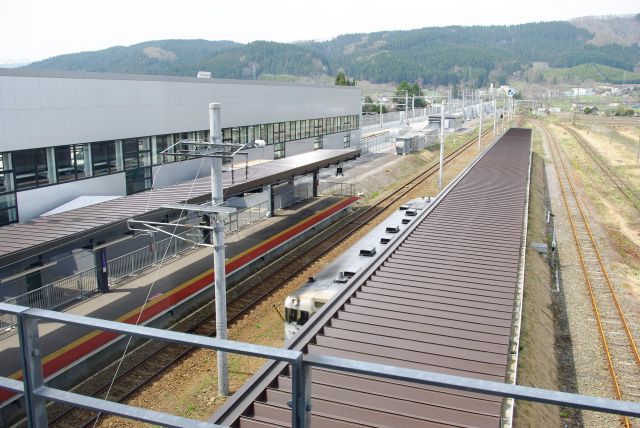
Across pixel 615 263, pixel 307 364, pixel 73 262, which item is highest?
pixel 307 364

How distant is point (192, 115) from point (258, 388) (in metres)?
23.2

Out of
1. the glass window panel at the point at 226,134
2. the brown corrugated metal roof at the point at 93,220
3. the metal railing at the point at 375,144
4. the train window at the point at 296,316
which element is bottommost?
the train window at the point at 296,316

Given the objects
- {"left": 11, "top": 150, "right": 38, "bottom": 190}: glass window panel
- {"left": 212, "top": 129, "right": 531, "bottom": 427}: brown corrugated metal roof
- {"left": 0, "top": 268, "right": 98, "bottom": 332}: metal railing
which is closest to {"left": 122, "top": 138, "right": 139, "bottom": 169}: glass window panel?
{"left": 11, "top": 150, "right": 38, "bottom": 190}: glass window panel

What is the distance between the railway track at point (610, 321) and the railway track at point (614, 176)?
10.2m

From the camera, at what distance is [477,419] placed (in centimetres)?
753

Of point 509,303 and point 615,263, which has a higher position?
point 509,303

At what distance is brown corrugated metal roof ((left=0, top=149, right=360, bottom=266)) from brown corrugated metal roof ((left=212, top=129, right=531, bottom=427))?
733 cm

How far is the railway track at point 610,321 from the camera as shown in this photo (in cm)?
1510

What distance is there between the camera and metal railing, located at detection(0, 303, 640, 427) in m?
2.71

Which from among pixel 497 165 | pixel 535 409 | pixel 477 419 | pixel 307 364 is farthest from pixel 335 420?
pixel 497 165

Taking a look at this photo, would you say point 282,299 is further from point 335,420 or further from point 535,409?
point 335,420

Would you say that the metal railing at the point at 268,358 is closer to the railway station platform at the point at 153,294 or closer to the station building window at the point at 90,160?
the railway station platform at the point at 153,294

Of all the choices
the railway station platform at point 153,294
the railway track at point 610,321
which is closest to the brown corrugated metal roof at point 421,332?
the railway track at point 610,321

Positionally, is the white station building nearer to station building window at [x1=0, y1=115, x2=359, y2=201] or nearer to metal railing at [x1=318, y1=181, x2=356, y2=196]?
station building window at [x1=0, y1=115, x2=359, y2=201]
